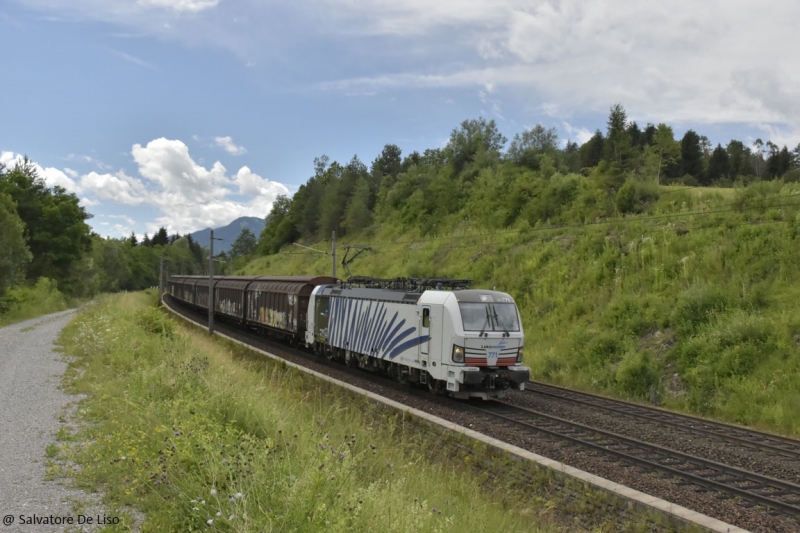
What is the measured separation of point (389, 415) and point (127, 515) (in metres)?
7.74

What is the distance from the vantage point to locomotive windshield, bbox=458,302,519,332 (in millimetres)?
13984

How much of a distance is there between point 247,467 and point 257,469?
0.90ft

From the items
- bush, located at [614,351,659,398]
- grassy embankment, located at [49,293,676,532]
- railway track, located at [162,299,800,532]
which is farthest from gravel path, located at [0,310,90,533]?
bush, located at [614,351,659,398]

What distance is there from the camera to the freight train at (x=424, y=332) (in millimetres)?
13898

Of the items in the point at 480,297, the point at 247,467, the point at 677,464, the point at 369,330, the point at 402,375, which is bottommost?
the point at 677,464

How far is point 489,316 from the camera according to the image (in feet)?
46.7

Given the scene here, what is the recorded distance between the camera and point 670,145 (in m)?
40.1

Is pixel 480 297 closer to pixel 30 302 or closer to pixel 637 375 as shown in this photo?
pixel 637 375

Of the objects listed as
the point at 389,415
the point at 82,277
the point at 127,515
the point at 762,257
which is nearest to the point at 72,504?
the point at 127,515

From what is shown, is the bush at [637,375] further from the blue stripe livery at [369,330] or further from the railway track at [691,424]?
the blue stripe livery at [369,330]

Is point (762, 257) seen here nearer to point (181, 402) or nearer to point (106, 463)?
point (181, 402)

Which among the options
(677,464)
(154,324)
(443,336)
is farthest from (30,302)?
(677,464)

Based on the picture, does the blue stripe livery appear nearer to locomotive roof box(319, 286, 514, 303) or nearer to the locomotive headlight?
locomotive roof box(319, 286, 514, 303)

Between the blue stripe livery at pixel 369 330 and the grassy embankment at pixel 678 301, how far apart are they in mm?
5703
